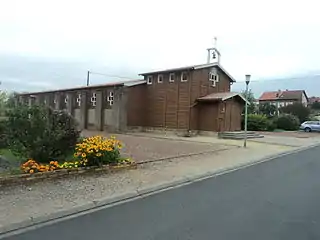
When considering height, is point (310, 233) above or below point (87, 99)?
below

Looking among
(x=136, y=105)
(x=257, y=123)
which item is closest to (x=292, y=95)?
(x=257, y=123)

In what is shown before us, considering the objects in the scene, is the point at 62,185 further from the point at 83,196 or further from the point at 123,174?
the point at 123,174

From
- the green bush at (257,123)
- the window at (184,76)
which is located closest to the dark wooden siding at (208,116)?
the window at (184,76)

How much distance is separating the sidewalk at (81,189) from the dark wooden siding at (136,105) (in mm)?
22806

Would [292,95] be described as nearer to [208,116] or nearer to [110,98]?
[208,116]

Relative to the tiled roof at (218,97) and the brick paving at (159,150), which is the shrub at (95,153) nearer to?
the brick paving at (159,150)

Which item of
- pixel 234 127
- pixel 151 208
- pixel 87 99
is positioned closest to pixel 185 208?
pixel 151 208

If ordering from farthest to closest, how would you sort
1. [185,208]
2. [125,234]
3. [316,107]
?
[316,107] → [185,208] → [125,234]

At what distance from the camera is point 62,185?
27.8ft

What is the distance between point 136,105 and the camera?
3581cm

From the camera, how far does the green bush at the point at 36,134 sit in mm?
11398

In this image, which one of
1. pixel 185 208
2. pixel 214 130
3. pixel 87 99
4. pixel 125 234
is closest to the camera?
pixel 125 234

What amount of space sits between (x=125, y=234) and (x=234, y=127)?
2856 centimetres

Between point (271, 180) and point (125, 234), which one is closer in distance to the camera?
point (125, 234)
